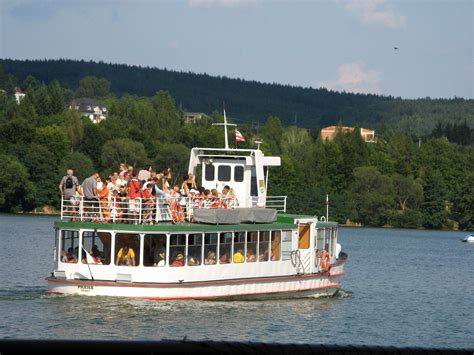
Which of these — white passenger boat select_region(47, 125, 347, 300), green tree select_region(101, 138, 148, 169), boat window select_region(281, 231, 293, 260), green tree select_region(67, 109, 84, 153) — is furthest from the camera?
green tree select_region(67, 109, 84, 153)

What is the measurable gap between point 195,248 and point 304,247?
17.3ft

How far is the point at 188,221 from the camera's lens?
2730cm

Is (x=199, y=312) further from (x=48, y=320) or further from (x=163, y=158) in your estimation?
(x=163, y=158)

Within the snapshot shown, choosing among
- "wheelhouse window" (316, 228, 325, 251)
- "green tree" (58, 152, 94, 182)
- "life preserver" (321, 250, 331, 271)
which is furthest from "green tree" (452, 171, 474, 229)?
"life preserver" (321, 250, 331, 271)

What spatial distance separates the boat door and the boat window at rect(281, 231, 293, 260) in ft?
1.63

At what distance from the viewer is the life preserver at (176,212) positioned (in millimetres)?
26484

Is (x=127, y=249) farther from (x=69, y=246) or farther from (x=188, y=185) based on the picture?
(x=188, y=185)

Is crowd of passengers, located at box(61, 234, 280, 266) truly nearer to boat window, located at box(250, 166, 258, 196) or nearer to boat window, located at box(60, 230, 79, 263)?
boat window, located at box(60, 230, 79, 263)

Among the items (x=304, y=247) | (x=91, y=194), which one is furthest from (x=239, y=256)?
(x=91, y=194)

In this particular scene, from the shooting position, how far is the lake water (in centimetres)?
2275

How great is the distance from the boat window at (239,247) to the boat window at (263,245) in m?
0.76

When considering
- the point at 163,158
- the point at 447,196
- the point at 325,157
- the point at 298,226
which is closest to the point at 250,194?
the point at 298,226

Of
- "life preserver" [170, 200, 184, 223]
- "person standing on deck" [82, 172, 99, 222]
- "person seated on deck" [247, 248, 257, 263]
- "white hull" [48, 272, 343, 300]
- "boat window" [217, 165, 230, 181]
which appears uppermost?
"boat window" [217, 165, 230, 181]

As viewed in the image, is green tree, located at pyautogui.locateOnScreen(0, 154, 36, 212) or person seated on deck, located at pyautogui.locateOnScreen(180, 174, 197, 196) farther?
green tree, located at pyautogui.locateOnScreen(0, 154, 36, 212)
